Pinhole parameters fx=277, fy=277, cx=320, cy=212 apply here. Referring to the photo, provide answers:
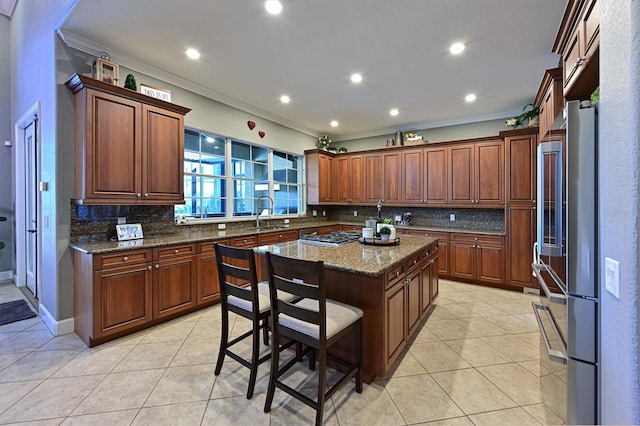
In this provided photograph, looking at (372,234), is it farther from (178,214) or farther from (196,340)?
(178,214)

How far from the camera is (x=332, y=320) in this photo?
1.77 metres

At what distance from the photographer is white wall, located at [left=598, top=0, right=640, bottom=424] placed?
87cm

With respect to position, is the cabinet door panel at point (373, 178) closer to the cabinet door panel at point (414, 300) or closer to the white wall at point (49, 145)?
the cabinet door panel at point (414, 300)

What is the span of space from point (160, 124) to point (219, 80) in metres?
1.03

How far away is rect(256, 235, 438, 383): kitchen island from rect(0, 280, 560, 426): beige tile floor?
0.23 m

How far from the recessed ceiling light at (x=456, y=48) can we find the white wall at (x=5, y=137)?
6.47m

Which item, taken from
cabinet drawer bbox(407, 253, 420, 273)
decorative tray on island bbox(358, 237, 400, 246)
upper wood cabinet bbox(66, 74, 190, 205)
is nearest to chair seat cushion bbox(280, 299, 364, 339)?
cabinet drawer bbox(407, 253, 420, 273)

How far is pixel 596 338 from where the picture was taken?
1210mm

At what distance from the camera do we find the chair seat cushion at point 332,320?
169 centimetres

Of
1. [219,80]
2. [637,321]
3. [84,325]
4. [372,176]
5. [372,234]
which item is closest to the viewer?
[637,321]

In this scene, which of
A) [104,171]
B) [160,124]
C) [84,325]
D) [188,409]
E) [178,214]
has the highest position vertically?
[160,124]

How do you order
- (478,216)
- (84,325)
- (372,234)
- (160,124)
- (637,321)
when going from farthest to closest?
(478,216) → (160,124) → (372,234) → (84,325) → (637,321)

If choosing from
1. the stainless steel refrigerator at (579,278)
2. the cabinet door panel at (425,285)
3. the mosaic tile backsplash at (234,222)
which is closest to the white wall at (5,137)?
the mosaic tile backsplash at (234,222)

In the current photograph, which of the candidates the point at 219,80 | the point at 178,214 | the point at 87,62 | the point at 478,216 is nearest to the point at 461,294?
the point at 478,216
